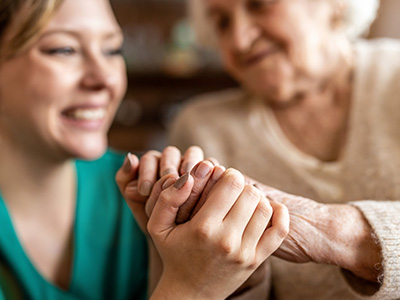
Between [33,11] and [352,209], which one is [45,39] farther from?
[352,209]

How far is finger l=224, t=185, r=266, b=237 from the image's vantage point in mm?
685

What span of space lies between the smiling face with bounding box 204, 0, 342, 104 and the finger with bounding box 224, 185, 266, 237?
0.65 meters

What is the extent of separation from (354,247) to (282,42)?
0.66m

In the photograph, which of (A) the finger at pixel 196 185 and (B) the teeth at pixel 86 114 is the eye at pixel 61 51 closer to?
(B) the teeth at pixel 86 114

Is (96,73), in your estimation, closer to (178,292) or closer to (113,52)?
(113,52)

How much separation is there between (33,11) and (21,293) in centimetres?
67

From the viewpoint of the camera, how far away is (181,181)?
714 millimetres

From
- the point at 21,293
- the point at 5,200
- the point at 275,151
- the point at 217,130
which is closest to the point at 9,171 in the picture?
the point at 5,200

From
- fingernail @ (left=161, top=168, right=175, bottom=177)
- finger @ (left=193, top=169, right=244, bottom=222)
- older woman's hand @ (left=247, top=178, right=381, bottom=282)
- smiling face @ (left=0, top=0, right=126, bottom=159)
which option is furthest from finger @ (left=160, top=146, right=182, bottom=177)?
smiling face @ (left=0, top=0, right=126, bottom=159)

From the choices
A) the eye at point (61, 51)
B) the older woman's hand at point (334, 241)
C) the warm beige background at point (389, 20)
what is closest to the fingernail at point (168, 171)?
the older woman's hand at point (334, 241)

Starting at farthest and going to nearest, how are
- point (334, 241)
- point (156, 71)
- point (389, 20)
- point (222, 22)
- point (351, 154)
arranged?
point (156, 71)
point (389, 20)
point (222, 22)
point (351, 154)
point (334, 241)

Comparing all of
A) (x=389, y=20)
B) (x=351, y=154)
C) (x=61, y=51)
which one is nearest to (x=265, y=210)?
(x=351, y=154)

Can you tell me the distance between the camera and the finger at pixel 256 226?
2.28 feet

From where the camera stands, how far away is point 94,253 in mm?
1215
